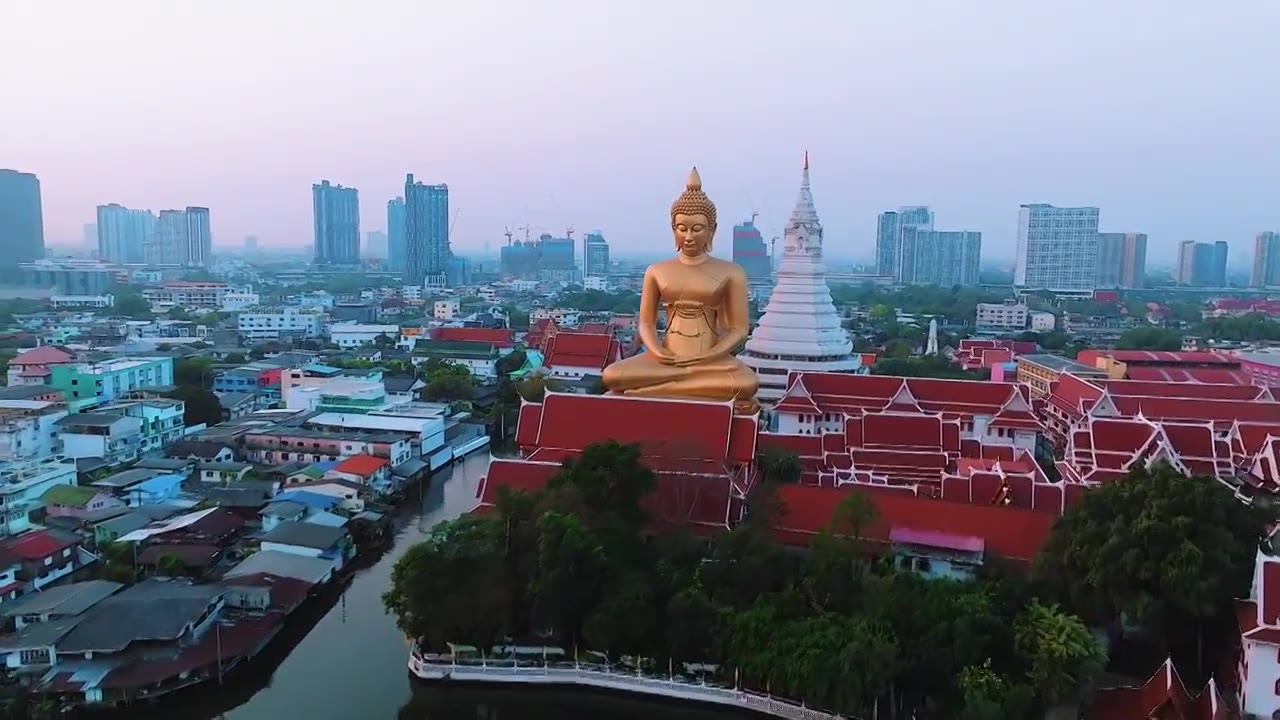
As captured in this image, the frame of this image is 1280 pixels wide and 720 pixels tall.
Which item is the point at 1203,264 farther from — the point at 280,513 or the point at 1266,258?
the point at 280,513

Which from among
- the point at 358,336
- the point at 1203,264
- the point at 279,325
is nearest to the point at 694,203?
the point at 358,336

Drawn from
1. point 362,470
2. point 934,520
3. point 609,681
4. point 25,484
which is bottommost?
point 609,681

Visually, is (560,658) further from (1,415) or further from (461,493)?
(1,415)

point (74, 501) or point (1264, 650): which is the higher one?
point (1264, 650)

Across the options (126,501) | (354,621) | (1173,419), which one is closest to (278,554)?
(354,621)

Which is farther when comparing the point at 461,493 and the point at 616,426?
the point at 461,493
